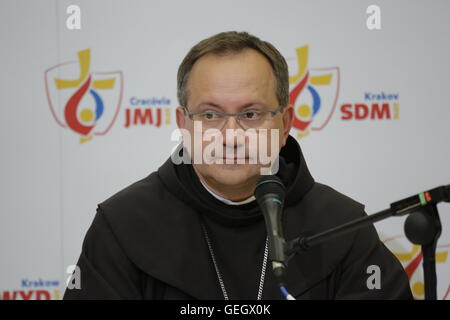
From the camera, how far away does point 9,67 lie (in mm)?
3793

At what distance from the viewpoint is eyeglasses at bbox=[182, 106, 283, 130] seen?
86.1 inches

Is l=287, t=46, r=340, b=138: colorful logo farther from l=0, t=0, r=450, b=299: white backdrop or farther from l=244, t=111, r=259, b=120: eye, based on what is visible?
l=244, t=111, r=259, b=120: eye

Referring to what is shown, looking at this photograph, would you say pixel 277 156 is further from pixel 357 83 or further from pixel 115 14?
pixel 115 14

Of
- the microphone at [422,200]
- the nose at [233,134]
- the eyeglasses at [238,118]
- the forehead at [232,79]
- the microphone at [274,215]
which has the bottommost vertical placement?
the microphone at [274,215]

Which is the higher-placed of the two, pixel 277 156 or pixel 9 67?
pixel 9 67

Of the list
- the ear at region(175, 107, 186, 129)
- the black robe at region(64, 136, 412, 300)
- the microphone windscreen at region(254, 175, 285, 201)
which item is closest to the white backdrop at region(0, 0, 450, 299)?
the black robe at region(64, 136, 412, 300)

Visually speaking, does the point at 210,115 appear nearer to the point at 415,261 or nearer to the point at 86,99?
the point at 86,99

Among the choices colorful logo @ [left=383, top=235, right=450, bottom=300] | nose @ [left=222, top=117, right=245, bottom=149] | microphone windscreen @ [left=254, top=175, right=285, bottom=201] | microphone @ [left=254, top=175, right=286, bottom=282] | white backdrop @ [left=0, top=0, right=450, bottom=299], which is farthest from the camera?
white backdrop @ [left=0, top=0, right=450, bottom=299]

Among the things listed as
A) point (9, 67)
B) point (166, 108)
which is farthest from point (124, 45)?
point (9, 67)

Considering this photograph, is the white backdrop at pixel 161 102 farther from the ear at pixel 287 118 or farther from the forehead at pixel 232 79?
the forehead at pixel 232 79

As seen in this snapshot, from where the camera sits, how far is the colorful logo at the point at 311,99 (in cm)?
374

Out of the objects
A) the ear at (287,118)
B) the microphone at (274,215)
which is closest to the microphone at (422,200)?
the microphone at (274,215)

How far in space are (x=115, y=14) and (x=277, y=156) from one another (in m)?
1.94

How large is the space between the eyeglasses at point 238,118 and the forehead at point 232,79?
1.7 inches
